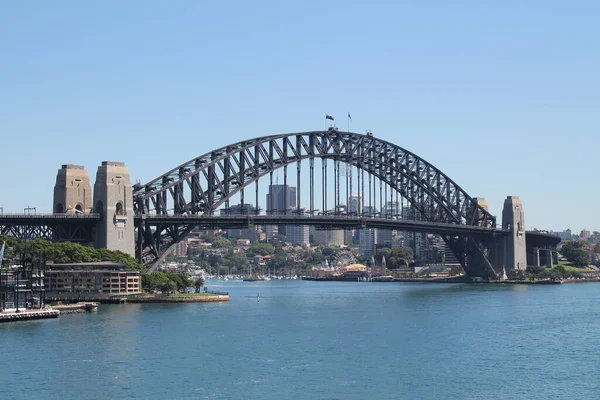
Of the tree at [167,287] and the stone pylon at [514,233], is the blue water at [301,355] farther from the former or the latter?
the stone pylon at [514,233]

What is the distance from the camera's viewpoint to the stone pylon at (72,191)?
363ft

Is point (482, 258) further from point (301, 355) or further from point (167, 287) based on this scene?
point (301, 355)

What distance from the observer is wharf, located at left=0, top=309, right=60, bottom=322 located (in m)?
76.6

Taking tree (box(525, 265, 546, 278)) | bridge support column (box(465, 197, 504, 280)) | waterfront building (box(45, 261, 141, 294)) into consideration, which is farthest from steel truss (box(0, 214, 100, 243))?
tree (box(525, 265, 546, 278))

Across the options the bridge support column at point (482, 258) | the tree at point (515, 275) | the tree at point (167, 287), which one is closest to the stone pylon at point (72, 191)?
the tree at point (167, 287)

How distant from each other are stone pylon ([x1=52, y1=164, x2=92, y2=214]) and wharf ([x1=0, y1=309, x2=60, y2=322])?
30050 mm

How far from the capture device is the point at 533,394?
1907 inches

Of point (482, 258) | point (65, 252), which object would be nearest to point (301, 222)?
point (65, 252)

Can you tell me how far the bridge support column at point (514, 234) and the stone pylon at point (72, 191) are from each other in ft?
251

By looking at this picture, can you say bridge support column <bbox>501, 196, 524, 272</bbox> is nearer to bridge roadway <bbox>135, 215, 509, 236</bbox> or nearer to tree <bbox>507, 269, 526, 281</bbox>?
tree <bbox>507, 269, 526, 281</bbox>

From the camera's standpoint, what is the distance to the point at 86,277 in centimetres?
9831

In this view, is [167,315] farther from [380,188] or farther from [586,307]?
[380,188]

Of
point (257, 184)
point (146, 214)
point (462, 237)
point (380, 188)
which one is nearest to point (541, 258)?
point (462, 237)

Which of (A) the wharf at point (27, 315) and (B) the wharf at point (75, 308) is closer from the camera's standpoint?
(A) the wharf at point (27, 315)
